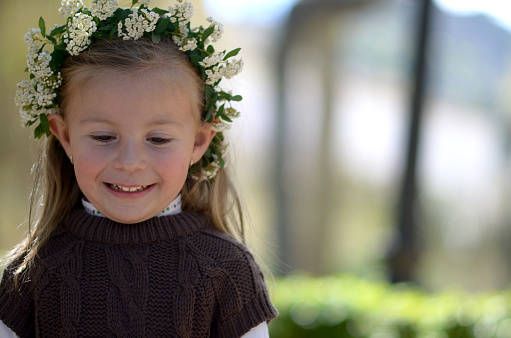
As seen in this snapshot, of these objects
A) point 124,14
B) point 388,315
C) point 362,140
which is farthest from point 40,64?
point 362,140

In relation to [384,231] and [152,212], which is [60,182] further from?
[384,231]

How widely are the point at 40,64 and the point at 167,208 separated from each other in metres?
0.66

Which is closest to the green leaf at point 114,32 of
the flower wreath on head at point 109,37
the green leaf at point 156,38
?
the flower wreath on head at point 109,37

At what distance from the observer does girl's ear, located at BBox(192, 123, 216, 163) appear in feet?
7.22

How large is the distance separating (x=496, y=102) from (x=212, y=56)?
7213 mm

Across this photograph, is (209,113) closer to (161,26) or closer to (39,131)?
(161,26)

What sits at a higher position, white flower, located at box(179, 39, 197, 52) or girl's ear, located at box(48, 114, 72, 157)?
white flower, located at box(179, 39, 197, 52)

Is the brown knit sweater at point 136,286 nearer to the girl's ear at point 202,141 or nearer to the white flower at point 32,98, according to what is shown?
the girl's ear at point 202,141

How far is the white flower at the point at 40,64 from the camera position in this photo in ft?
6.88

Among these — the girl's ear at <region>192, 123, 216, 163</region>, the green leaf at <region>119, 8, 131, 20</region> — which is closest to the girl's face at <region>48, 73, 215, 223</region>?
the girl's ear at <region>192, 123, 216, 163</region>

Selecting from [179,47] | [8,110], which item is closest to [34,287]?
[179,47]

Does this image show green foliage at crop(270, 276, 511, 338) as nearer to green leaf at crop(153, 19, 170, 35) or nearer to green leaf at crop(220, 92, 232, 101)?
green leaf at crop(220, 92, 232, 101)

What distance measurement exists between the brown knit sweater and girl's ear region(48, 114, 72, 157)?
252mm

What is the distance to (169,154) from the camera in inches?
79.6
